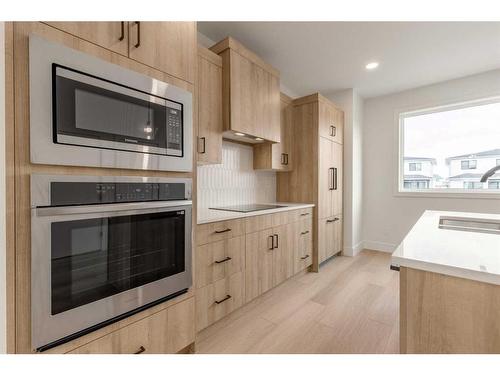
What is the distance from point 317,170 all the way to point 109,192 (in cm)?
241

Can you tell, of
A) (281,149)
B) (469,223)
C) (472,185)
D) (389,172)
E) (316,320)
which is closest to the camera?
(469,223)

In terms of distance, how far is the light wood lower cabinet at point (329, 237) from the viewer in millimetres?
2979

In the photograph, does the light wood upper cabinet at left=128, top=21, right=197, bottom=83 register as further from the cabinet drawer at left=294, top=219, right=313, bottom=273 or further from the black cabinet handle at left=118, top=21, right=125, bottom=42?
the cabinet drawer at left=294, top=219, right=313, bottom=273

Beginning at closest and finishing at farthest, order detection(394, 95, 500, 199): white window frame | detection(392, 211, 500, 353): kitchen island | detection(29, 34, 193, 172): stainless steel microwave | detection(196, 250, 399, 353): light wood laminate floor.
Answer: detection(392, 211, 500, 353): kitchen island < detection(29, 34, 193, 172): stainless steel microwave < detection(196, 250, 399, 353): light wood laminate floor < detection(394, 95, 500, 199): white window frame

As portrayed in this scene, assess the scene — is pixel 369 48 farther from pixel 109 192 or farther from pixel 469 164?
pixel 109 192

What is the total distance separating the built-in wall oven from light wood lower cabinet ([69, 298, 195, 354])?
9cm

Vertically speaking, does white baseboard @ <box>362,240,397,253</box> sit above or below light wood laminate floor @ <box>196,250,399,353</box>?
above

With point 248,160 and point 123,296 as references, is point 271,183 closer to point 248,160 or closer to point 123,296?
point 248,160

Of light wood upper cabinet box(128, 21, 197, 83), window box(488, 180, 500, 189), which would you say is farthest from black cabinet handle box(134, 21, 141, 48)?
window box(488, 180, 500, 189)

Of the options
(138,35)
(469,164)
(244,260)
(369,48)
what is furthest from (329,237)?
(138,35)

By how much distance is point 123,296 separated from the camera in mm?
1094

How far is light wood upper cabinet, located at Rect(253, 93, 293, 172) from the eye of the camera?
272cm

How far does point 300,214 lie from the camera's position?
2.68 metres

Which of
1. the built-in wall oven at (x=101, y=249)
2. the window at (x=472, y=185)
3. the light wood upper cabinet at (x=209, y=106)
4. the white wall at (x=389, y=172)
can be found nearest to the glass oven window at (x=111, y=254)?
the built-in wall oven at (x=101, y=249)
